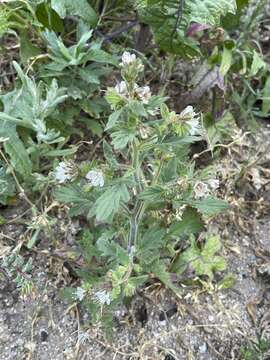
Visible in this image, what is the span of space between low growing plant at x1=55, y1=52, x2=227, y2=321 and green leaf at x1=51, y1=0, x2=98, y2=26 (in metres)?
0.52

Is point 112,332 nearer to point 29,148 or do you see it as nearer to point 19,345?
point 19,345

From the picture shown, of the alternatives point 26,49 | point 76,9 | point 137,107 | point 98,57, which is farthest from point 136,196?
point 26,49

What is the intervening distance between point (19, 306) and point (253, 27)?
60.7 inches

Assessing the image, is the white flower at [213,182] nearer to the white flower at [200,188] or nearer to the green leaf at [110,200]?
the white flower at [200,188]

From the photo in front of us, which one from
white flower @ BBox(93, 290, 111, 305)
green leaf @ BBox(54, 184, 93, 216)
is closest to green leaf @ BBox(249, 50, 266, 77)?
green leaf @ BBox(54, 184, 93, 216)

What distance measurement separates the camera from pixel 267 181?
8.54ft

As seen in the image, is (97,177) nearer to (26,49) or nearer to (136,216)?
(136,216)

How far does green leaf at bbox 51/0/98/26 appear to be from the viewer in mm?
2133

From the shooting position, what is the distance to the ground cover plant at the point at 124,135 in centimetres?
176

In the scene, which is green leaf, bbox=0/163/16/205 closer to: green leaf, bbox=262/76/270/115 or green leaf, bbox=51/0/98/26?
green leaf, bbox=51/0/98/26

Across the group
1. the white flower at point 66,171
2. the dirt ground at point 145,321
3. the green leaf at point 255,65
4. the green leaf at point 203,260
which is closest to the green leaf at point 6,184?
the dirt ground at point 145,321

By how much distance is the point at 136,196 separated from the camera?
1.91 meters

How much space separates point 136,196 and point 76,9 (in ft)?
2.44

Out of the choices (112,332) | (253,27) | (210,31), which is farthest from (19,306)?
(253,27)
